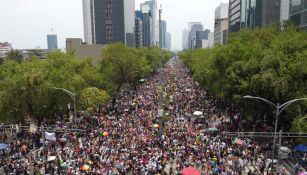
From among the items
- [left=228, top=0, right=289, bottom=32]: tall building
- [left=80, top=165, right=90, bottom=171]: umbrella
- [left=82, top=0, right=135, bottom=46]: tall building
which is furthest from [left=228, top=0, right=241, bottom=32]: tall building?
[left=80, top=165, right=90, bottom=171]: umbrella

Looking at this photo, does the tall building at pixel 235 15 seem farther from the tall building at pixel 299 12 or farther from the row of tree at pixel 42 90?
the row of tree at pixel 42 90

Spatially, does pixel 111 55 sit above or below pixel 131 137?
above

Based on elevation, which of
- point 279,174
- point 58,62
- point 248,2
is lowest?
point 279,174

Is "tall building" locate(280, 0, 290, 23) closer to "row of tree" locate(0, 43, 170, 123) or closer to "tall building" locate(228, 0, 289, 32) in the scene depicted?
"tall building" locate(228, 0, 289, 32)

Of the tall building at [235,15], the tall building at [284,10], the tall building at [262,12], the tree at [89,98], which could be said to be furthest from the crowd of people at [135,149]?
the tall building at [235,15]

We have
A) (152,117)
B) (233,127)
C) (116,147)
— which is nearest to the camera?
(116,147)

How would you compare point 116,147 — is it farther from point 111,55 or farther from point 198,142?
point 111,55

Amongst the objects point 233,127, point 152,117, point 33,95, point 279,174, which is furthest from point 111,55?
point 279,174

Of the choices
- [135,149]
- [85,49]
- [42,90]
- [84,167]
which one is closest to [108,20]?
[85,49]
